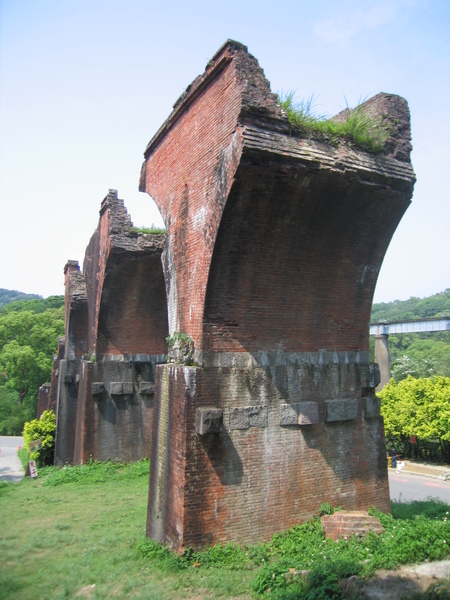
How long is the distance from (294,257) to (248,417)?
2.18 meters

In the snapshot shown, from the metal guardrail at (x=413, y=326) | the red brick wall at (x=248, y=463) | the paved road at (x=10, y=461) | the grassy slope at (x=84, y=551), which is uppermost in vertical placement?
the metal guardrail at (x=413, y=326)

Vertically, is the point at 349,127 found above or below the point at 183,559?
above

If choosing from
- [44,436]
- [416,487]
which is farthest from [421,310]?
[44,436]

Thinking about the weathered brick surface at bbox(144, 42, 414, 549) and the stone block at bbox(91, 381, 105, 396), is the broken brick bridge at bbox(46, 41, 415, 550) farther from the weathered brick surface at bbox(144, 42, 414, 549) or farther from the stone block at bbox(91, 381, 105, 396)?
the stone block at bbox(91, 381, 105, 396)

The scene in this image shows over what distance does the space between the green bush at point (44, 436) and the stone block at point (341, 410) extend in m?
10.3

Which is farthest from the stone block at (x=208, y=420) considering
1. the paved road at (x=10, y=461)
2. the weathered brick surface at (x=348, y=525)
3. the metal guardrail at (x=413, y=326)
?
the metal guardrail at (x=413, y=326)

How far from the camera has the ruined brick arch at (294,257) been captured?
5.81 m

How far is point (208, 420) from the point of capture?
19.2ft

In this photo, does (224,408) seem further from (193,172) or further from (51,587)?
(193,172)

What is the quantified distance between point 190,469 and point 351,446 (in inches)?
99.0

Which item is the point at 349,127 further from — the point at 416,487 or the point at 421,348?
the point at 421,348

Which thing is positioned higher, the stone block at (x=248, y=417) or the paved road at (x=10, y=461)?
the stone block at (x=248, y=417)

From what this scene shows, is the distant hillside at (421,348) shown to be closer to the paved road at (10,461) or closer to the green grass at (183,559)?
the paved road at (10,461)

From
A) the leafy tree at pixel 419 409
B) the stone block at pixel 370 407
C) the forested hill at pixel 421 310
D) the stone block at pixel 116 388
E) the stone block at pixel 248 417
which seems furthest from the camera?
the forested hill at pixel 421 310
